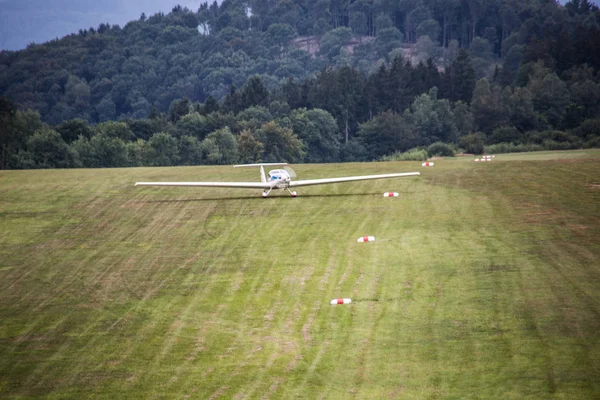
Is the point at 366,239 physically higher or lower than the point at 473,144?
higher

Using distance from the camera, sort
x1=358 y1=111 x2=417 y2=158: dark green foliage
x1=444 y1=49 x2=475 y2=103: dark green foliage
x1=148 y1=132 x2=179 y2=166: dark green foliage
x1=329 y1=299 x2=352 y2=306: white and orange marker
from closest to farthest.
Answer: x1=329 y1=299 x2=352 y2=306: white and orange marker, x1=148 y1=132 x2=179 y2=166: dark green foliage, x1=358 y1=111 x2=417 y2=158: dark green foliage, x1=444 y1=49 x2=475 y2=103: dark green foliage

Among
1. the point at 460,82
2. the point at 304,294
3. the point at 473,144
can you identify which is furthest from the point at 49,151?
the point at 460,82

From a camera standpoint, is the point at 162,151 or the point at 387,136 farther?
the point at 387,136

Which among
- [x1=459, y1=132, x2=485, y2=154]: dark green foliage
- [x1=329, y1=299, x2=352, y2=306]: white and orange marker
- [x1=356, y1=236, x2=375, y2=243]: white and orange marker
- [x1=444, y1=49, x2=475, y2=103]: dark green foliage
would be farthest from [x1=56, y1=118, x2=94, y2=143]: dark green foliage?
[x1=329, y1=299, x2=352, y2=306]: white and orange marker

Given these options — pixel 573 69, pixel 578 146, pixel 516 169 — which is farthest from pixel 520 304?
pixel 573 69

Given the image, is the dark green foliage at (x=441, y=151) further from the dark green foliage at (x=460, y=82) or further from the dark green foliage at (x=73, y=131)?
the dark green foliage at (x=460, y=82)

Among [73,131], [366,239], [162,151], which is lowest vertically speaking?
[162,151]

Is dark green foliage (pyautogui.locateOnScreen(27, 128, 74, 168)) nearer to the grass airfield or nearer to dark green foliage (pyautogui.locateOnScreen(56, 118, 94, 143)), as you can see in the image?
dark green foliage (pyautogui.locateOnScreen(56, 118, 94, 143))

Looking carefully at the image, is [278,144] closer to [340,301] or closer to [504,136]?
[504,136]

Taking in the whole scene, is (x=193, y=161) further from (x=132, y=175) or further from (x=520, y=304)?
(x=520, y=304)
